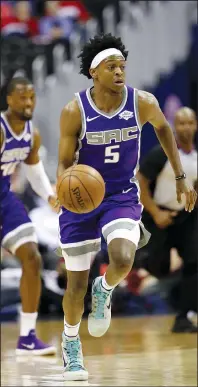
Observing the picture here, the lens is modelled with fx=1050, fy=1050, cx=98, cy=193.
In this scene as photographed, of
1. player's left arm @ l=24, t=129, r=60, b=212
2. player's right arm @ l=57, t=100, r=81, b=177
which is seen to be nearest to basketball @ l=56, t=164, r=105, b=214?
player's right arm @ l=57, t=100, r=81, b=177

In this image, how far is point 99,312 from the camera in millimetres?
5914

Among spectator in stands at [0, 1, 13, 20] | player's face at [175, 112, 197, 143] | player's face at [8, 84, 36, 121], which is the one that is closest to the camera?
player's face at [8, 84, 36, 121]

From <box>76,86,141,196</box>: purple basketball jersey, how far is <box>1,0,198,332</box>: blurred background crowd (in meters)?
3.74

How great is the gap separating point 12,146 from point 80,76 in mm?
3534

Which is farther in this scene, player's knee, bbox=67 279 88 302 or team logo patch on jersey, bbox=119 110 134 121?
player's knee, bbox=67 279 88 302

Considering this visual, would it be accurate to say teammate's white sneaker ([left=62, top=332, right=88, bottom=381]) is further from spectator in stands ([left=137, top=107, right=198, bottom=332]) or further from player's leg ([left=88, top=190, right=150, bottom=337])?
spectator in stands ([left=137, top=107, right=198, bottom=332])

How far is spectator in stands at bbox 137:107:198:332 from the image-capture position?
9.16m

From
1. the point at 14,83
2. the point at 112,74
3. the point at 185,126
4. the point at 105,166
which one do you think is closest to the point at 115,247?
the point at 105,166

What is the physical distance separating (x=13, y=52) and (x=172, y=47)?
1803mm

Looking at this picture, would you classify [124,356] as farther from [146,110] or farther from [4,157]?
[146,110]

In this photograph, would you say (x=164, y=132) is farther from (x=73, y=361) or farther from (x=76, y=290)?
(x=73, y=361)

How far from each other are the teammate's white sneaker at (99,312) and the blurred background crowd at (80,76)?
12.2ft

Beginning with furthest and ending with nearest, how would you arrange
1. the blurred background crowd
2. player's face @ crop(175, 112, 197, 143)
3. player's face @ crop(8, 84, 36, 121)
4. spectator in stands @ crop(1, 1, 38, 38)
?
spectator in stands @ crop(1, 1, 38, 38) < the blurred background crowd < player's face @ crop(175, 112, 197, 143) < player's face @ crop(8, 84, 36, 121)

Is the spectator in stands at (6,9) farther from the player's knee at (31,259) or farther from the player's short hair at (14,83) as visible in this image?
the player's knee at (31,259)
